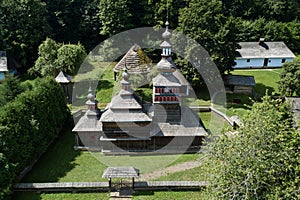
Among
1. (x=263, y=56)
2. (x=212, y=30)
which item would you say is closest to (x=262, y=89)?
(x=263, y=56)

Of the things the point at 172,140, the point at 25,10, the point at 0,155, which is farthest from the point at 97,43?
the point at 0,155

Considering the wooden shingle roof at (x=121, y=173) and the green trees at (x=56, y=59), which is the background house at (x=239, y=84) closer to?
the green trees at (x=56, y=59)

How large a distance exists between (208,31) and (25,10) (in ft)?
87.7

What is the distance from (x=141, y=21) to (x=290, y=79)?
26.3 m

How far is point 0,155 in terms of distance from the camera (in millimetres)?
20391

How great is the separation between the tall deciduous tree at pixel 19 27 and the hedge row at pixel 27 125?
1764 centimetres

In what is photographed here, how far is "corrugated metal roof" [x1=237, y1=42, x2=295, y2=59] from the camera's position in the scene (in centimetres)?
4947

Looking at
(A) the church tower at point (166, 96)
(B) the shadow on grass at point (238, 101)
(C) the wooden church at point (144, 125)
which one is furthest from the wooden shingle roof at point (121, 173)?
(B) the shadow on grass at point (238, 101)

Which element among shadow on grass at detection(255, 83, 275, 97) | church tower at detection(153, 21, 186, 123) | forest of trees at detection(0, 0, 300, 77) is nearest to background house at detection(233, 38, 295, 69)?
forest of trees at detection(0, 0, 300, 77)

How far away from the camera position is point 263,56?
49.4 meters

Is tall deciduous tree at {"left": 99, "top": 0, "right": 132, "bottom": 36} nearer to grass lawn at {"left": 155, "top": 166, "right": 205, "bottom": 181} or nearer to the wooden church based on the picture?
the wooden church

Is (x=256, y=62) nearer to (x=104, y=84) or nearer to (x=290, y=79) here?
(x=290, y=79)

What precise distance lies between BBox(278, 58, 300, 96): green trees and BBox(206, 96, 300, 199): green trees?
729 inches

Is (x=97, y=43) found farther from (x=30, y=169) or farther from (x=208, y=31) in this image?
(x=30, y=169)
